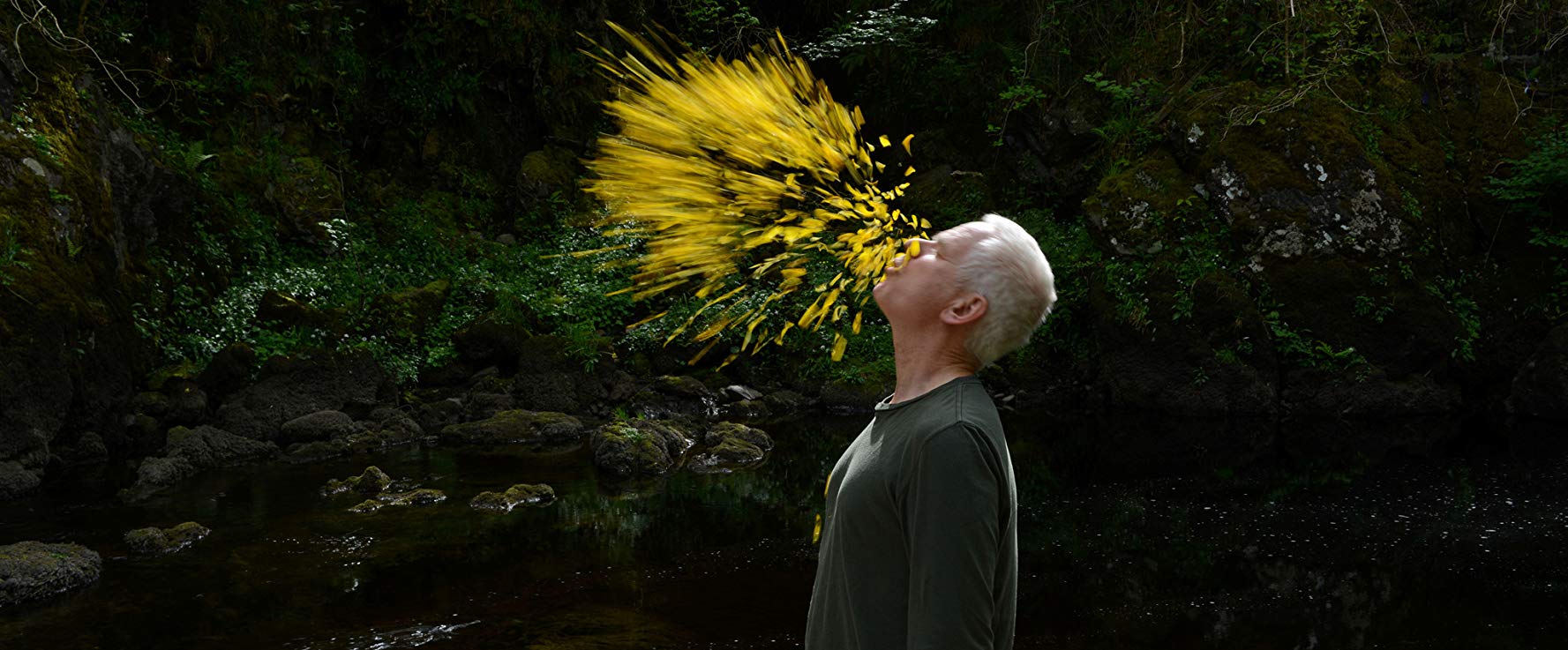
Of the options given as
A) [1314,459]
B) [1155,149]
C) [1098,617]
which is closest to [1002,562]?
[1098,617]

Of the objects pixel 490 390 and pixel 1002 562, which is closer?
pixel 1002 562

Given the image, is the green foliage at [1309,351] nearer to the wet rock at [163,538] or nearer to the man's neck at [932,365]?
the wet rock at [163,538]

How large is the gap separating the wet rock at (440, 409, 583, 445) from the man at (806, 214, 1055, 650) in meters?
10.6

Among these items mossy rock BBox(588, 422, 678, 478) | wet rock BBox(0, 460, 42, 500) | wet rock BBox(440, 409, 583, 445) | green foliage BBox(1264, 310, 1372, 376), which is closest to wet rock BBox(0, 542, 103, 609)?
wet rock BBox(0, 460, 42, 500)

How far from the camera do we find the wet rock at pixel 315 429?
1210 cm

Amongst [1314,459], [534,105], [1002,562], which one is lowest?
[1314,459]

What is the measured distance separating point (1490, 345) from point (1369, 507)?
6985 mm

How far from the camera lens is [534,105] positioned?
20188mm

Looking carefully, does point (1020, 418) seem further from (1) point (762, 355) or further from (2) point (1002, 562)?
(2) point (1002, 562)

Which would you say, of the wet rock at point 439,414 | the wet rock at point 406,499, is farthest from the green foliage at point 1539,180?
the wet rock at point 406,499

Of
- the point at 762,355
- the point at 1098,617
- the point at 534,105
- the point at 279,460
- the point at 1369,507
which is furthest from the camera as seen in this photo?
the point at 534,105

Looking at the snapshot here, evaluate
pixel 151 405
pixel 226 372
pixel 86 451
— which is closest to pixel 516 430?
pixel 226 372

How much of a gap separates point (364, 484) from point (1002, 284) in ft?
29.1

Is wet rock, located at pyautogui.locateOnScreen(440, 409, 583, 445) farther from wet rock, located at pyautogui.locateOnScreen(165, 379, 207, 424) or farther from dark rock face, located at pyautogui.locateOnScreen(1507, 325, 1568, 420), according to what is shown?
dark rock face, located at pyautogui.locateOnScreen(1507, 325, 1568, 420)
